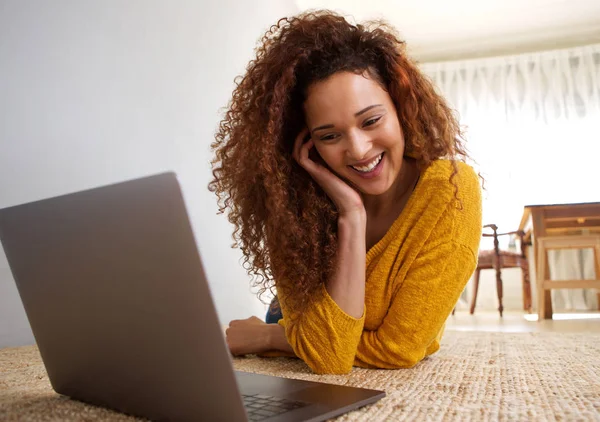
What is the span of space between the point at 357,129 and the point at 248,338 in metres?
0.63

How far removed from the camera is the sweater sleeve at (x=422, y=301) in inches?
44.2

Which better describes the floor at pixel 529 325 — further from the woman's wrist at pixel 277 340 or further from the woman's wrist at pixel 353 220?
the woman's wrist at pixel 353 220

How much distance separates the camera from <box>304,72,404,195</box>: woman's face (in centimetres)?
114

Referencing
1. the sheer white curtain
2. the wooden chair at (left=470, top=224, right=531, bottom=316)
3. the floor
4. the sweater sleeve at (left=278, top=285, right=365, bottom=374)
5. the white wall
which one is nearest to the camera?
Result: the sweater sleeve at (left=278, top=285, right=365, bottom=374)

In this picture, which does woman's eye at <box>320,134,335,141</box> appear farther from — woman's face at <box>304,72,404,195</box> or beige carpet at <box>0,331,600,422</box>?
beige carpet at <box>0,331,600,422</box>

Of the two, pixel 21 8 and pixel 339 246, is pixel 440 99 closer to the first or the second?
pixel 339 246

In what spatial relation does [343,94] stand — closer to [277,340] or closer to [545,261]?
[277,340]

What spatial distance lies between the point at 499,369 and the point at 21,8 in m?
1.76

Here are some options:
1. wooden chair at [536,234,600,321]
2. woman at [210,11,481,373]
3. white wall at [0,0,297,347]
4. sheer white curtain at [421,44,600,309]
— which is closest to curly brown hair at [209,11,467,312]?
woman at [210,11,481,373]

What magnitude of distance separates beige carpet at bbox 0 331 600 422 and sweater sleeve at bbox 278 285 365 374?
0.03 meters

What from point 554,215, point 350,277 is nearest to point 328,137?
point 350,277

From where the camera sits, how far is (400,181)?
1.34 m

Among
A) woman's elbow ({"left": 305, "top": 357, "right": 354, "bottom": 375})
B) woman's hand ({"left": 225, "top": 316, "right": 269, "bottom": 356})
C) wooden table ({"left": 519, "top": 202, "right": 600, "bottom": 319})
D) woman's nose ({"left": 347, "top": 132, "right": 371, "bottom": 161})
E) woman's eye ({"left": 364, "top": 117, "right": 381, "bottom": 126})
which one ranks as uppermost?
woman's eye ({"left": 364, "top": 117, "right": 381, "bottom": 126})

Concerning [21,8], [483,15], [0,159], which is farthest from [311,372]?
[483,15]
